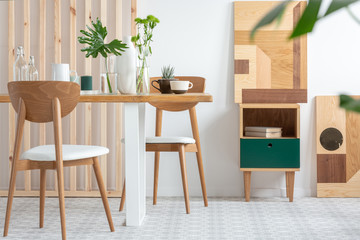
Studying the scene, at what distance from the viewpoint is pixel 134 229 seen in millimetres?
2684

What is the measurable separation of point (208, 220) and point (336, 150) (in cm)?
134

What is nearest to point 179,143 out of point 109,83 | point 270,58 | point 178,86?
point 178,86

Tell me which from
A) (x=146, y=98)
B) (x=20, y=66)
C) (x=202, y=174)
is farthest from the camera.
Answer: (x=202, y=174)

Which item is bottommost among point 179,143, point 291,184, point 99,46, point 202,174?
point 291,184

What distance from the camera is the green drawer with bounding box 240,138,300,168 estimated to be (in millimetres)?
3439

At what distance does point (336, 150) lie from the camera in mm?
3697

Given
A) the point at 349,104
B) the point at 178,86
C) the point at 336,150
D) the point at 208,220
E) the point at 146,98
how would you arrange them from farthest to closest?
the point at 336,150
the point at 208,220
the point at 178,86
the point at 146,98
the point at 349,104

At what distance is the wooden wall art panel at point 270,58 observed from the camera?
3752 mm

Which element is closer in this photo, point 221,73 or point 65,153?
point 65,153

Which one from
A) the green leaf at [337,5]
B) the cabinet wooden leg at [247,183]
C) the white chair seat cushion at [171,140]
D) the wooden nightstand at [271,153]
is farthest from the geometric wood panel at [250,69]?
the green leaf at [337,5]

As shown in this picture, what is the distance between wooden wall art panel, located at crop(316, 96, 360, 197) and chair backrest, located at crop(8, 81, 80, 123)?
83.4 inches

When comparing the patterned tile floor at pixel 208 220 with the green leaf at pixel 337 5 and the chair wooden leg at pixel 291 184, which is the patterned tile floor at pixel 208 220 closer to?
the chair wooden leg at pixel 291 184

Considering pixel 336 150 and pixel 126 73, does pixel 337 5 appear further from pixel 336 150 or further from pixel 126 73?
pixel 336 150

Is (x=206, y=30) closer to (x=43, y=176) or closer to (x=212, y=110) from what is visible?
(x=212, y=110)
